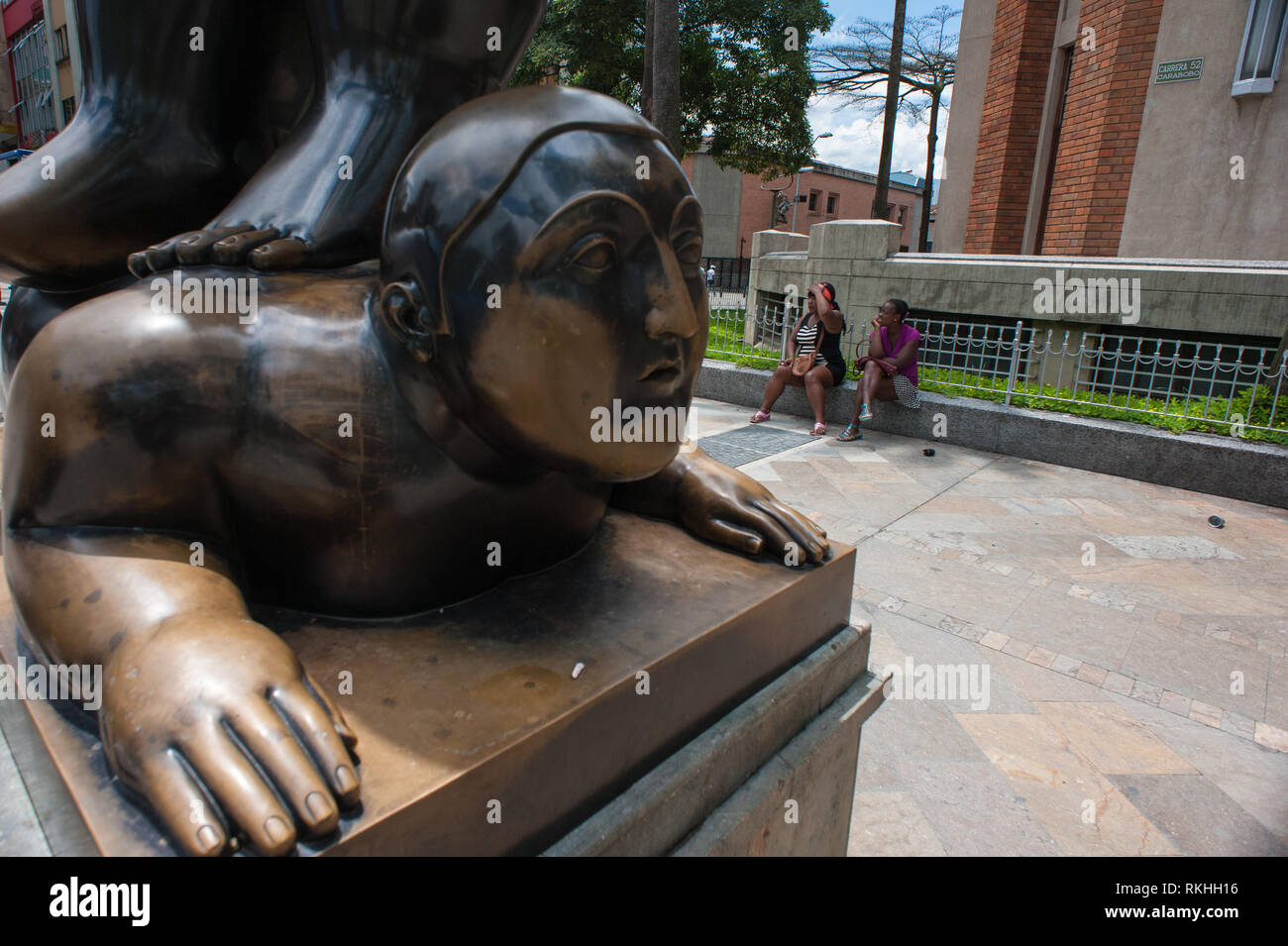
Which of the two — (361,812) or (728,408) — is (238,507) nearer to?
(361,812)

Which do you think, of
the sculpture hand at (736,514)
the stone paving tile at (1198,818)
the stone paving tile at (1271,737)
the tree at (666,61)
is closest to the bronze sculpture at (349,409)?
the sculpture hand at (736,514)

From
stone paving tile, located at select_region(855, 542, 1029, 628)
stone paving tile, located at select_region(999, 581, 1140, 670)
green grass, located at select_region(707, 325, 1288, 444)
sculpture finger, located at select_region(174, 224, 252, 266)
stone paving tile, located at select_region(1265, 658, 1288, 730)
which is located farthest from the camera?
green grass, located at select_region(707, 325, 1288, 444)

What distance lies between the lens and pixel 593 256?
1.22 meters

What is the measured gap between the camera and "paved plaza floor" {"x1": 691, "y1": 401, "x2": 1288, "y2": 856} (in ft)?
8.30

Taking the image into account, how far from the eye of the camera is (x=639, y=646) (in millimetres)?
1445

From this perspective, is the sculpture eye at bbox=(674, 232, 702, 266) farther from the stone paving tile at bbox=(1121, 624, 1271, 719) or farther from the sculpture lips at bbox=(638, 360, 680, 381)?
the stone paving tile at bbox=(1121, 624, 1271, 719)

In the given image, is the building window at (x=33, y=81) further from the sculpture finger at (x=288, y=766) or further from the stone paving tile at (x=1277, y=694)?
the stone paving tile at (x=1277, y=694)

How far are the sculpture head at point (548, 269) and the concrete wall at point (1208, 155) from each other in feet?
31.9

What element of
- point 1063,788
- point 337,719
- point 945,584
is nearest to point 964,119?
point 945,584

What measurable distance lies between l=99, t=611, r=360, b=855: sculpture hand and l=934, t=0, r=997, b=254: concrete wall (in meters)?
13.4

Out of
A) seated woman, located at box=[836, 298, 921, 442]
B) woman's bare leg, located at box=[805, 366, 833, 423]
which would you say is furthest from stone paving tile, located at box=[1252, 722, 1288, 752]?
woman's bare leg, located at box=[805, 366, 833, 423]

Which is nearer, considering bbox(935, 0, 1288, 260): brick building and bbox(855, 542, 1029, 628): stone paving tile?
bbox(855, 542, 1029, 628): stone paving tile

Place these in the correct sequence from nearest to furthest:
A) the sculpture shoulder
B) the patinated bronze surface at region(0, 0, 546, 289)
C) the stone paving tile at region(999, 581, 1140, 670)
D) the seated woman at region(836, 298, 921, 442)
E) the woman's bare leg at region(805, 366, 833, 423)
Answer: the sculpture shoulder < the patinated bronze surface at region(0, 0, 546, 289) < the stone paving tile at region(999, 581, 1140, 670) < the seated woman at region(836, 298, 921, 442) < the woman's bare leg at region(805, 366, 833, 423)

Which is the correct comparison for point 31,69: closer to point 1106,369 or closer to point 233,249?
point 1106,369
